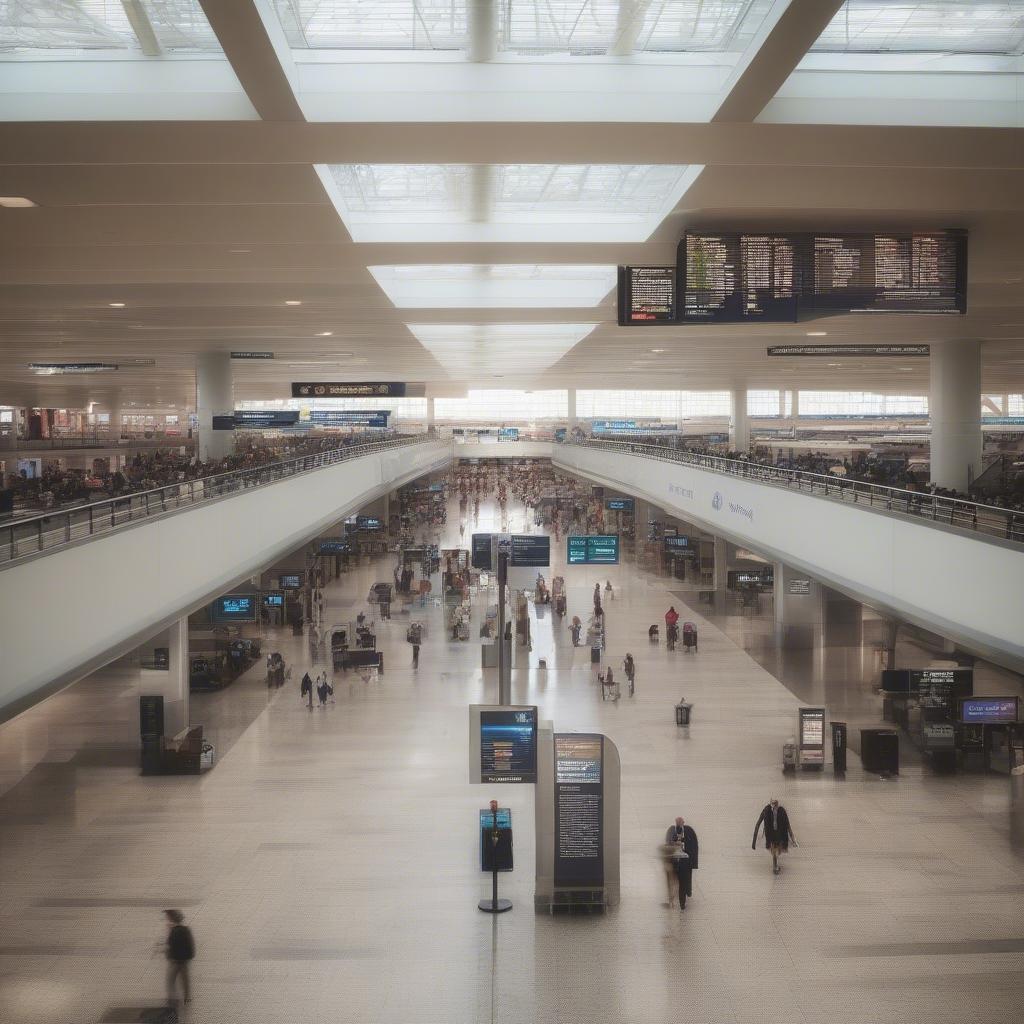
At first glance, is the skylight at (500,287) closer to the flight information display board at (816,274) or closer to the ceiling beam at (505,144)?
the flight information display board at (816,274)

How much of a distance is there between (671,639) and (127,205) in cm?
1676

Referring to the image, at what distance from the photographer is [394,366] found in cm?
3466

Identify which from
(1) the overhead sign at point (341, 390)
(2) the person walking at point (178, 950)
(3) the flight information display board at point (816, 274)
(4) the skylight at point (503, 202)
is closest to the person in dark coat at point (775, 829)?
(3) the flight information display board at point (816, 274)

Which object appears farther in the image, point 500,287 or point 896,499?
point 500,287

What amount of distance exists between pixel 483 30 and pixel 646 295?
155 inches

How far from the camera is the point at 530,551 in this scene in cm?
1794

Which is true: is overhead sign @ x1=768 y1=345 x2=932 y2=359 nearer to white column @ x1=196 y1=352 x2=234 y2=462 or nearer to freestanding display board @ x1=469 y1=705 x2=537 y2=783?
freestanding display board @ x1=469 y1=705 x2=537 y2=783

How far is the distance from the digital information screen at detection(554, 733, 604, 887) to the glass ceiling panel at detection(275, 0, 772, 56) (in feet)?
21.3

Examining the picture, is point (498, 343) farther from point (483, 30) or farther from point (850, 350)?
point (483, 30)

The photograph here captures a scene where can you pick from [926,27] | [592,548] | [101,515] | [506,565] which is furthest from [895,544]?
[592,548]

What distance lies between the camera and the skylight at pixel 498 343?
2227 centimetres

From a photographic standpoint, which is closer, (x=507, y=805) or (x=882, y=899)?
(x=882, y=899)

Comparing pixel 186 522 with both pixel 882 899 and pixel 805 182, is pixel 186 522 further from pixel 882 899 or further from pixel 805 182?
pixel 882 899

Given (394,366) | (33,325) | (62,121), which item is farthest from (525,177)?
(394,366)
